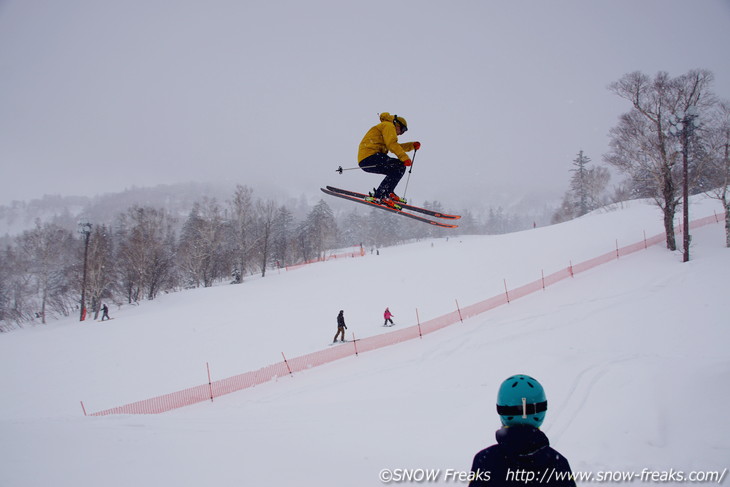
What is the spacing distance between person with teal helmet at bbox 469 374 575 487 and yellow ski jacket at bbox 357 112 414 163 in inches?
219

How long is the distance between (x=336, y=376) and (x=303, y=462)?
21.9 ft

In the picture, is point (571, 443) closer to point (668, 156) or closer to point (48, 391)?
point (48, 391)

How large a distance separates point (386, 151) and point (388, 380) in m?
6.90

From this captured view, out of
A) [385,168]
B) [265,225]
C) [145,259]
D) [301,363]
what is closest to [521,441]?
[385,168]

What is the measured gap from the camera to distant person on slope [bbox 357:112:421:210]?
22.0ft

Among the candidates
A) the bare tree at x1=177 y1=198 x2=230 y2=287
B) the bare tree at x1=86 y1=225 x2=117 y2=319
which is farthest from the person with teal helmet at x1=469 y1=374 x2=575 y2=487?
the bare tree at x1=177 y1=198 x2=230 y2=287

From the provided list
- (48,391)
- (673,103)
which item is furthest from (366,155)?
(673,103)

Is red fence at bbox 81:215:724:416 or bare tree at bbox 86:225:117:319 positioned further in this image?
bare tree at bbox 86:225:117:319

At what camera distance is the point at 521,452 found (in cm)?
160

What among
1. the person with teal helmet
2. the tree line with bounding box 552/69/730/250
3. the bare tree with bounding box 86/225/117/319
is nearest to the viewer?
the person with teal helmet

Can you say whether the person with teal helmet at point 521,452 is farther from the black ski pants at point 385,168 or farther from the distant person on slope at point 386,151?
the black ski pants at point 385,168

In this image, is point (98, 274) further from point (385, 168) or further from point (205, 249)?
point (385, 168)

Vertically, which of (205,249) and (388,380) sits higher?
(205,249)

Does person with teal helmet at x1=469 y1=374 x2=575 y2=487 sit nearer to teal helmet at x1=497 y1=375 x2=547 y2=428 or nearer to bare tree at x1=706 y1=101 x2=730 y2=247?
teal helmet at x1=497 y1=375 x2=547 y2=428
